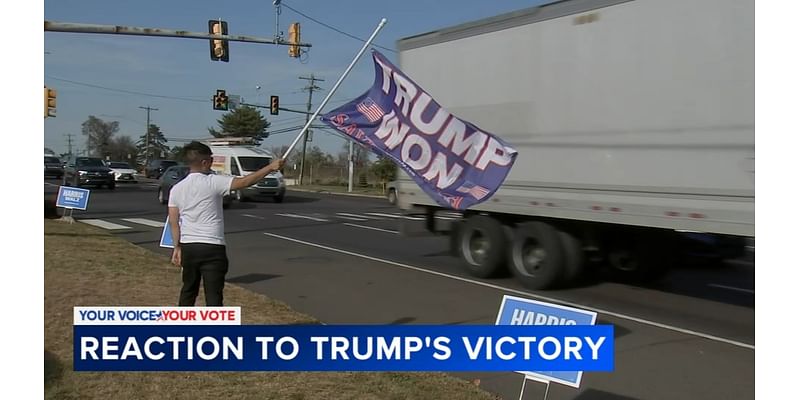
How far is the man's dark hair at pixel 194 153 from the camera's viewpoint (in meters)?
5.49

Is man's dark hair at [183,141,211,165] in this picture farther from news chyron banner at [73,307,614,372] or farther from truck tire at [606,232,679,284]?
truck tire at [606,232,679,284]

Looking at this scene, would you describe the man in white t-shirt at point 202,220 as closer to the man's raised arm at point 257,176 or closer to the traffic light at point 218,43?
the man's raised arm at point 257,176

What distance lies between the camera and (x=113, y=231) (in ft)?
58.3

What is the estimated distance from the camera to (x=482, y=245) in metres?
11.2

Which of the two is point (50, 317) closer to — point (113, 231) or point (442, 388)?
point (442, 388)

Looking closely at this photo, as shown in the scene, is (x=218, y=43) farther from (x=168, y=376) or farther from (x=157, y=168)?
(x=157, y=168)

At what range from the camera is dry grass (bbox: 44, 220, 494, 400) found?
5145mm

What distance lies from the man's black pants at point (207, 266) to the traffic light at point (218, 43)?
54.1 feet

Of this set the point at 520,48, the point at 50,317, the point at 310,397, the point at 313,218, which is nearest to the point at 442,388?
the point at 310,397

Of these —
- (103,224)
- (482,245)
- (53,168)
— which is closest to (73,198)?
(103,224)

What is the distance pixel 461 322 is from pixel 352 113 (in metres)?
2.88

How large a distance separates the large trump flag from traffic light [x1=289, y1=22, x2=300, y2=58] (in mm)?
16172

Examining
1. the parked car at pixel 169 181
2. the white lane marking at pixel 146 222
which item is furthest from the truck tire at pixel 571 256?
the parked car at pixel 169 181

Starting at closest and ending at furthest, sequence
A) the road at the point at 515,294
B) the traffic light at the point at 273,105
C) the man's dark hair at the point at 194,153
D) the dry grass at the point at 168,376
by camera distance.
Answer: the dry grass at the point at 168,376, the man's dark hair at the point at 194,153, the road at the point at 515,294, the traffic light at the point at 273,105
